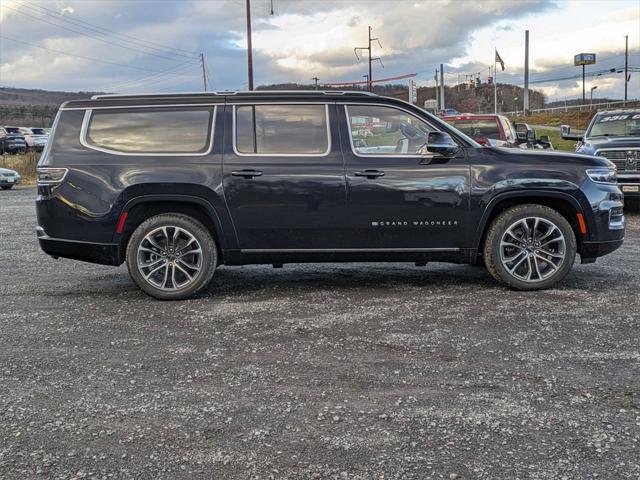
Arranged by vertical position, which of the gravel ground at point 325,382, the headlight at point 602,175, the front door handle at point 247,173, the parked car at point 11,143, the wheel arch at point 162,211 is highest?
the parked car at point 11,143

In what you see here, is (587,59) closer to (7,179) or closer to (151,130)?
(7,179)

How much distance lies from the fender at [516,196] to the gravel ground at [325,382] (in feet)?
2.10

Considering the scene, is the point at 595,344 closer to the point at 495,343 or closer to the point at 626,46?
the point at 495,343

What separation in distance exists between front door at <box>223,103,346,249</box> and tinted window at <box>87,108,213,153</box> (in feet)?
0.92

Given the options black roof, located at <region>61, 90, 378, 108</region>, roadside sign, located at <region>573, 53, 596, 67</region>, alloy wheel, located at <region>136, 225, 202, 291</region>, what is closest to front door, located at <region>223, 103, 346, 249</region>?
black roof, located at <region>61, 90, 378, 108</region>

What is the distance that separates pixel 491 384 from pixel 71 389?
2.55 m

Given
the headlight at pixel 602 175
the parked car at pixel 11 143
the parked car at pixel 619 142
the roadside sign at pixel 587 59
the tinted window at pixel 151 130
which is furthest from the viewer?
the roadside sign at pixel 587 59

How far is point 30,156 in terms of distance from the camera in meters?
27.3

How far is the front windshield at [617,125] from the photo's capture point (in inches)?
487

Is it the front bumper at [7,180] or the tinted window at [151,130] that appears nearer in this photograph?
the tinted window at [151,130]

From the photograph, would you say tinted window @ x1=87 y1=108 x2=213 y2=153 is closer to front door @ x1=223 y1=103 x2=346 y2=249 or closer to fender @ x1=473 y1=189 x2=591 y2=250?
front door @ x1=223 y1=103 x2=346 y2=249

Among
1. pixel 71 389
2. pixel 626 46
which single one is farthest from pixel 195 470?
pixel 626 46

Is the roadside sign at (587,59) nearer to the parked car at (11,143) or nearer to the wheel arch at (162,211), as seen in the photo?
the parked car at (11,143)

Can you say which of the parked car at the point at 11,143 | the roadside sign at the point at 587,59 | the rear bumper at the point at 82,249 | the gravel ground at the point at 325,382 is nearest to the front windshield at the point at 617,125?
the gravel ground at the point at 325,382
